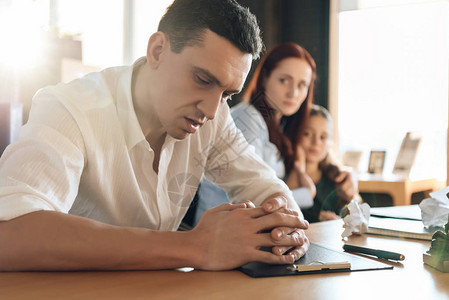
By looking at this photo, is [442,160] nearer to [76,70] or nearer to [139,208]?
[76,70]

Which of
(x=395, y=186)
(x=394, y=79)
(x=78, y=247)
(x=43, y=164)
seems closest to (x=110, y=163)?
(x=43, y=164)

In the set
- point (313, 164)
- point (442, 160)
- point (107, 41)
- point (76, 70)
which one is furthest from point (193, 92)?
point (442, 160)

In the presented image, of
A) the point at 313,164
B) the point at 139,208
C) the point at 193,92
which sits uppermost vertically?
the point at 193,92

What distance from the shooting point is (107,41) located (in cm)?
349

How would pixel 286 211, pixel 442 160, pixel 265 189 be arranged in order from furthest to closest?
1. pixel 442 160
2. pixel 265 189
3. pixel 286 211

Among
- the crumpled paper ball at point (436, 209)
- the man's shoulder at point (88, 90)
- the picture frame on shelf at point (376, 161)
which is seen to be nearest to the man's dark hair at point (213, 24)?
the man's shoulder at point (88, 90)

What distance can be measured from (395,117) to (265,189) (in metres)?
3.08

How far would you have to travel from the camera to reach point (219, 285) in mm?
713

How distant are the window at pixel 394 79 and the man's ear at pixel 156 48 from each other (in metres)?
3.20

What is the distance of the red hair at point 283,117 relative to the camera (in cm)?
262

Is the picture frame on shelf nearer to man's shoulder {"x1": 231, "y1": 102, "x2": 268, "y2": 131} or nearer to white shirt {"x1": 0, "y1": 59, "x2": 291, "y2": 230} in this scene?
man's shoulder {"x1": 231, "y1": 102, "x2": 268, "y2": 131}

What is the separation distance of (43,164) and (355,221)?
2.41 ft

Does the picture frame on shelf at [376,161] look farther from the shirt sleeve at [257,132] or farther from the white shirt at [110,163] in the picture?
the white shirt at [110,163]

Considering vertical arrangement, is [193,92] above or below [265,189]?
above
